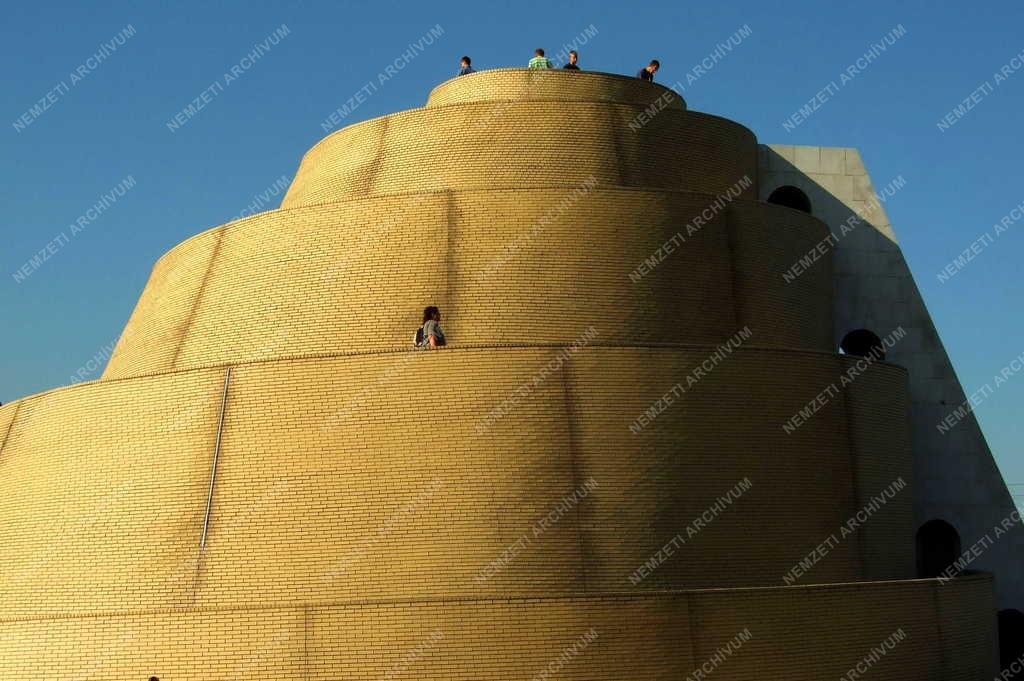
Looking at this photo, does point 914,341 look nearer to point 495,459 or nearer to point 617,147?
point 617,147

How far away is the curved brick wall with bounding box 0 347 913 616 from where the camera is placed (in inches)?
609

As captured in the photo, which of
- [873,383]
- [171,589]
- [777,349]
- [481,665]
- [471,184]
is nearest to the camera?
[481,665]

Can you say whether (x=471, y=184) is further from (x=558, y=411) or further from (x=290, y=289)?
(x=558, y=411)

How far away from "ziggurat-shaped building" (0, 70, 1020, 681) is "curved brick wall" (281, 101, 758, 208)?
0.06m

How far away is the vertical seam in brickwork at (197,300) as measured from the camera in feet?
64.9

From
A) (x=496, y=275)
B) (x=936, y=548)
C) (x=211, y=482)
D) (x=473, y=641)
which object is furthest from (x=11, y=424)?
(x=936, y=548)

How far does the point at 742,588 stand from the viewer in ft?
49.5

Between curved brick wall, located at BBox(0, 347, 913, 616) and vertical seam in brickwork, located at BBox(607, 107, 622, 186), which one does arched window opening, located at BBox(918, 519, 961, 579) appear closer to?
curved brick wall, located at BBox(0, 347, 913, 616)

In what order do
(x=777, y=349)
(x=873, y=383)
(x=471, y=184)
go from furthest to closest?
(x=471, y=184), (x=873, y=383), (x=777, y=349)

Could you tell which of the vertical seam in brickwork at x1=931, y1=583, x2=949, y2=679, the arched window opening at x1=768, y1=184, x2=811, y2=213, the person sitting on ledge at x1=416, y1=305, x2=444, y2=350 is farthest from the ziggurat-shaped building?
the arched window opening at x1=768, y1=184, x2=811, y2=213

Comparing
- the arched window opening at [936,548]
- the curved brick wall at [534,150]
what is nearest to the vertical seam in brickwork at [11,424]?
the curved brick wall at [534,150]

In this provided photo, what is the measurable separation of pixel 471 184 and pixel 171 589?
25.8 feet

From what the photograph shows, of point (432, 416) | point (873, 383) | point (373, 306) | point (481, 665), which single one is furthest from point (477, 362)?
point (873, 383)

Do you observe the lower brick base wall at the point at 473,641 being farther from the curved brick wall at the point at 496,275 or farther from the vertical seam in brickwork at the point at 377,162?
the vertical seam in brickwork at the point at 377,162
